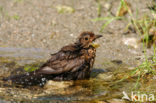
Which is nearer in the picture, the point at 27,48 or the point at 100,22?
the point at 27,48

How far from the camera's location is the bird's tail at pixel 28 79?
5.36m

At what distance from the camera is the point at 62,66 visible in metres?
5.52

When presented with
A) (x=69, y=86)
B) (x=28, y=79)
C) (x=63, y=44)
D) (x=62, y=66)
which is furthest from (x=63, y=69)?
(x=63, y=44)

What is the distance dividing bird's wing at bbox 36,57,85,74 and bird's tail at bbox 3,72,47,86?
0.12 metres

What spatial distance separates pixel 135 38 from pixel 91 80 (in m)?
2.42

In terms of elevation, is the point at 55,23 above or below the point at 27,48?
above

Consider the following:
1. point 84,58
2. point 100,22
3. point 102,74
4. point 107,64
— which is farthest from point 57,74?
point 100,22

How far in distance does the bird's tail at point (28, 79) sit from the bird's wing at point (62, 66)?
12 cm

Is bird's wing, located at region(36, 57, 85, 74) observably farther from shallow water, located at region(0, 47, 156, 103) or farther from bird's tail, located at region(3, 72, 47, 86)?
shallow water, located at region(0, 47, 156, 103)

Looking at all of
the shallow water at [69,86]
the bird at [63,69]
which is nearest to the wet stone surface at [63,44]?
the shallow water at [69,86]

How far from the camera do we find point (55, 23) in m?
8.43

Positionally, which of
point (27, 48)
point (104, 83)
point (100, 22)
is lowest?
point (104, 83)

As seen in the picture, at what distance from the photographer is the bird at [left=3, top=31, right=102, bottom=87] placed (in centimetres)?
545

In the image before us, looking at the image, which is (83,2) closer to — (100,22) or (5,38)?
(100,22)
